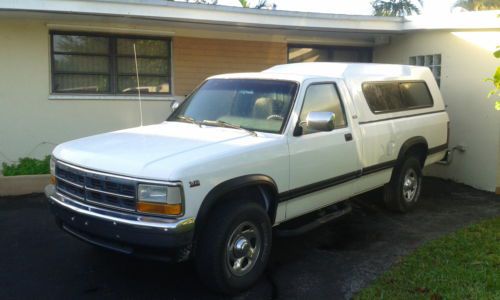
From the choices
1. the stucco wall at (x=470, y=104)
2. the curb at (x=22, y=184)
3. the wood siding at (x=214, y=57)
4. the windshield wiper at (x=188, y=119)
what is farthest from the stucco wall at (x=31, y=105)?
the stucco wall at (x=470, y=104)

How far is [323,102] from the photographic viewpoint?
5301 mm

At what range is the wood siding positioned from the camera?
30.8 feet

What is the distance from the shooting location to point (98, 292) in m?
4.26

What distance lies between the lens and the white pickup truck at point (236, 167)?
3.77 metres

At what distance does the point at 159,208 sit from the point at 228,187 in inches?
23.6

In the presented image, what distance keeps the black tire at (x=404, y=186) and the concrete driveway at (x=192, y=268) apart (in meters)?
0.17

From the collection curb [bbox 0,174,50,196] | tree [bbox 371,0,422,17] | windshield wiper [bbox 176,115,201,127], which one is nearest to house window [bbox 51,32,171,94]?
curb [bbox 0,174,50,196]

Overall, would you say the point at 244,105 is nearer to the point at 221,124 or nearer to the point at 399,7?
the point at 221,124

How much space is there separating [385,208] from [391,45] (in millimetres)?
4559

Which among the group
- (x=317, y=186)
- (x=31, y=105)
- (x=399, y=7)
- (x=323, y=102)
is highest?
(x=399, y=7)

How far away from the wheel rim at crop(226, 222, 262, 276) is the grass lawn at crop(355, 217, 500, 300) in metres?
0.97

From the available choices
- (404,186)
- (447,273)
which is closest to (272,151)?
(447,273)

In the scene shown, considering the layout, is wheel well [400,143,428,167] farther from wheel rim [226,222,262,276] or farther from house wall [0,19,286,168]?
house wall [0,19,286,168]

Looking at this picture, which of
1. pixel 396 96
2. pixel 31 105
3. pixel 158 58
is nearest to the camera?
pixel 396 96
